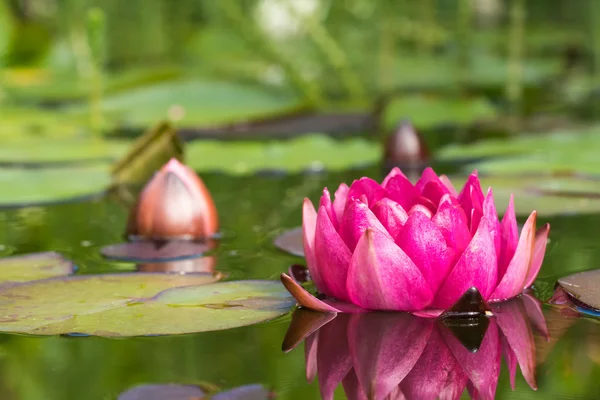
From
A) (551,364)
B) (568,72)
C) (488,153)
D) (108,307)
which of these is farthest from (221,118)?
(568,72)

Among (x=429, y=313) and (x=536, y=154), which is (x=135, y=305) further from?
(x=536, y=154)

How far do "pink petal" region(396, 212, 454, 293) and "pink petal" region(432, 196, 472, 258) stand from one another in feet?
0.06

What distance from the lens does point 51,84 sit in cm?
614

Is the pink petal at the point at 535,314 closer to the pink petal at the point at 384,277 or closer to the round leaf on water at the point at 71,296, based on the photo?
the pink petal at the point at 384,277

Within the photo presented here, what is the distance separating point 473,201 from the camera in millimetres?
1486

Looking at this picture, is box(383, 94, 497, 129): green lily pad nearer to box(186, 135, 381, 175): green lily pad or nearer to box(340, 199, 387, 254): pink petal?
box(186, 135, 381, 175): green lily pad

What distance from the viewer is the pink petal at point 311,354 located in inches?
47.7

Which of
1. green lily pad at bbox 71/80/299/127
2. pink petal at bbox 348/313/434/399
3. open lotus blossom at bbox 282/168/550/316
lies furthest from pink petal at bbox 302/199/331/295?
green lily pad at bbox 71/80/299/127

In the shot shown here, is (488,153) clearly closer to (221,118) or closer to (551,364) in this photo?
(221,118)

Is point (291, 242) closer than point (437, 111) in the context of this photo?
Yes

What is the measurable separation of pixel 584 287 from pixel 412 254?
0.31m

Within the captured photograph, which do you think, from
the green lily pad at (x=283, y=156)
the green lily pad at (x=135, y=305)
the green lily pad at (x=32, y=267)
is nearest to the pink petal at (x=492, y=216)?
the green lily pad at (x=135, y=305)

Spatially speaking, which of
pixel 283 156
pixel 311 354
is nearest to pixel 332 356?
pixel 311 354

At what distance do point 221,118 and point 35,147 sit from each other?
1.00 metres
